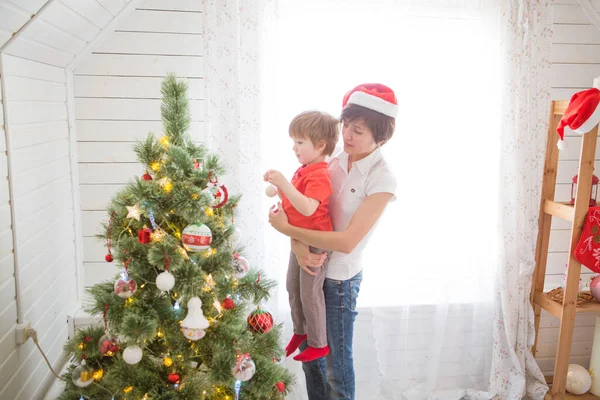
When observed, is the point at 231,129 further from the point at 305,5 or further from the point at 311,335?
the point at 311,335

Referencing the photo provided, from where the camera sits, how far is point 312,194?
1.73 meters

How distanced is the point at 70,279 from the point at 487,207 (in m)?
1.95

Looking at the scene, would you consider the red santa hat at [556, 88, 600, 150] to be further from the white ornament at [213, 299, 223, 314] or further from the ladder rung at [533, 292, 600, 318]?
the white ornament at [213, 299, 223, 314]

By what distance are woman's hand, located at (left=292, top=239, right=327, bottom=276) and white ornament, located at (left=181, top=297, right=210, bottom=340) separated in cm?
37

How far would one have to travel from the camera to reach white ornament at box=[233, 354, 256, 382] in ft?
5.50

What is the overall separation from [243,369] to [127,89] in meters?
1.37

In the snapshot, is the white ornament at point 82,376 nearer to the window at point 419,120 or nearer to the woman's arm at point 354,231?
the woman's arm at point 354,231

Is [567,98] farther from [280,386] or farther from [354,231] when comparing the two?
[280,386]

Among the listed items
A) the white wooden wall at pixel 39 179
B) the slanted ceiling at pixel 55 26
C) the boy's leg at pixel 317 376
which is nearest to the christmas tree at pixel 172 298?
the boy's leg at pixel 317 376

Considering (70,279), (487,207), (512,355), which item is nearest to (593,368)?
(512,355)

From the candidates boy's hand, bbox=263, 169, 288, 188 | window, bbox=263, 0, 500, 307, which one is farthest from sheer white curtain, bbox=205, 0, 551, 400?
boy's hand, bbox=263, 169, 288, 188

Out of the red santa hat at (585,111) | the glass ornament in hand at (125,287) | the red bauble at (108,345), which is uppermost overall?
the red santa hat at (585,111)

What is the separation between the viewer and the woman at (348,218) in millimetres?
1720

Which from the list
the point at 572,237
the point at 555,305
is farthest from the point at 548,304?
the point at 572,237
